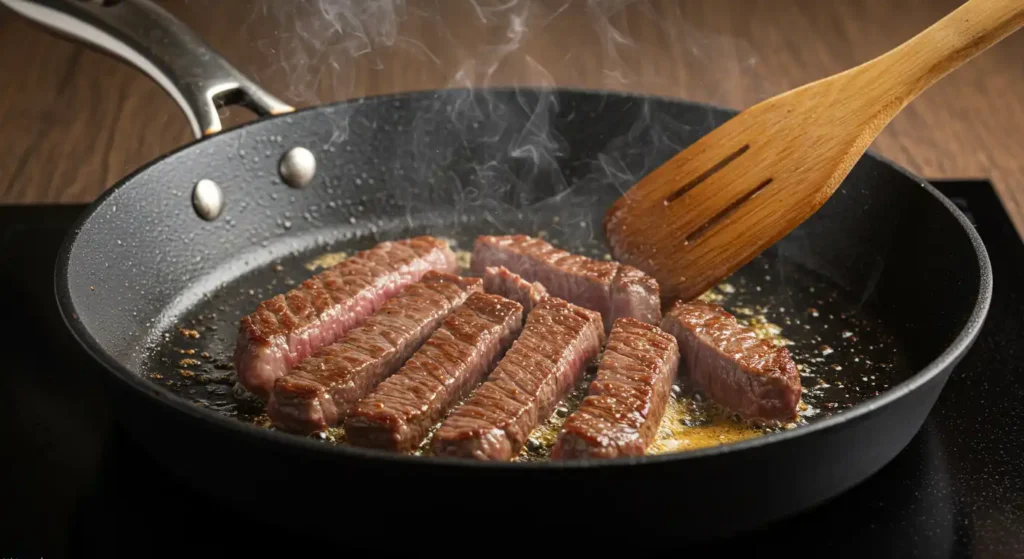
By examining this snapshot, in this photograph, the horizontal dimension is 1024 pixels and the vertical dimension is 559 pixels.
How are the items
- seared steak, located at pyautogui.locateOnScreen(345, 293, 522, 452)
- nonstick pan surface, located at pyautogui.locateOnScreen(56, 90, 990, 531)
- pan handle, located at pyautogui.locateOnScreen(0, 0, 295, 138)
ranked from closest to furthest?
1. nonstick pan surface, located at pyautogui.locateOnScreen(56, 90, 990, 531)
2. seared steak, located at pyautogui.locateOnScreen(345, 293, 522, 452)
3. pan handle, located at pyautogui.locateOnScreen(0, 0, 295, 138)

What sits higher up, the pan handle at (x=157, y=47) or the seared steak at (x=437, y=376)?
the pan handle at (x=157, y=47)

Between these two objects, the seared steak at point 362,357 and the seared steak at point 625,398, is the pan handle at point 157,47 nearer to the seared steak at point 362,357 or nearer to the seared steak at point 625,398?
the seared steak at point 362,357

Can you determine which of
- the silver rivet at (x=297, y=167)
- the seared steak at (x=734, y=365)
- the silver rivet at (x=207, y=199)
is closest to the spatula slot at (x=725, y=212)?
the seared steak at (x=734, y=365)

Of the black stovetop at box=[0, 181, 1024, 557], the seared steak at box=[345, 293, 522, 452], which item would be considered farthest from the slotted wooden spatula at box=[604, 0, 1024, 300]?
the black stovetop at box=[0, 181, 1024, 557]

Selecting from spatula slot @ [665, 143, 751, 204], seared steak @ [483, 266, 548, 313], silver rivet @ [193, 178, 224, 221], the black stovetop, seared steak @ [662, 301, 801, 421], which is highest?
spatula slot @ [665, 143, 751, 204]

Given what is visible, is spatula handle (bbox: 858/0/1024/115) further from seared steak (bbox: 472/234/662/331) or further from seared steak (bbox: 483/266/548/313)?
seared steak (bbox: 483/266/548/313)

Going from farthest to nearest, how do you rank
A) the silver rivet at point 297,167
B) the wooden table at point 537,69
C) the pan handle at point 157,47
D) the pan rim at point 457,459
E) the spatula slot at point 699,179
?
the wooden table at point 537,69 → the silver rivet at point 297,167 → the pan handle at point 157,47 → the spatula slot at point 699,179 → the pan rim at point 457,459
